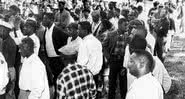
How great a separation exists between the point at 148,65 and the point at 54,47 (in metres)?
3.77

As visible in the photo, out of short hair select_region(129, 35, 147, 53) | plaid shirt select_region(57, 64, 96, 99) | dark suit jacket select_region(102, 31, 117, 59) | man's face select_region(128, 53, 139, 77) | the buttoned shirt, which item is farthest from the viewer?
the buttoned shirt

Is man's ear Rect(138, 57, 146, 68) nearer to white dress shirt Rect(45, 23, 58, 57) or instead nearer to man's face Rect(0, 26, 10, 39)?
man's face Rect(0, 26, 10, 39)

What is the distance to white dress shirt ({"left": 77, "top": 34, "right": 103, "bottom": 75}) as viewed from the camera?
5875mm

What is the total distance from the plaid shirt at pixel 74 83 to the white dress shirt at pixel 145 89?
0.94 metres

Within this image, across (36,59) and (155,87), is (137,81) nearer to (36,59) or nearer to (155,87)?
(155,87)

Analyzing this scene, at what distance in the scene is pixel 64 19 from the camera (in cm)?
746

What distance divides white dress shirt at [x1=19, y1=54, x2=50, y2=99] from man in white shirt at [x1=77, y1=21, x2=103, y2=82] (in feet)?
4.79

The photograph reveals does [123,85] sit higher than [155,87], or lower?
lower

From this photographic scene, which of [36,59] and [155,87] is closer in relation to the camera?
[155,87]

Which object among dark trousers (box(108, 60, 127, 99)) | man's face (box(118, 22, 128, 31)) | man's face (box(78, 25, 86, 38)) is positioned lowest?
dark trousers (box(108, 60, 127, 99))

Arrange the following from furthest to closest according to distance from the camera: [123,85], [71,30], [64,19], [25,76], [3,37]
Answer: [64,19] → [123,85] → [71,30] → [3,37] → [25,76]

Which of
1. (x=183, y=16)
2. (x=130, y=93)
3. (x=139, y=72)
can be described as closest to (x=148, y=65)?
(x=139, y=72)

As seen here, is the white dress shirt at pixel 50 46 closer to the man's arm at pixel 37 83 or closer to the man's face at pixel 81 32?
the man's face at pixel 81 32

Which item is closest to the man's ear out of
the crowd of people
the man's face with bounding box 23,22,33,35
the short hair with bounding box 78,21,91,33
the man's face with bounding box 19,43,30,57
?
the crowd of people
